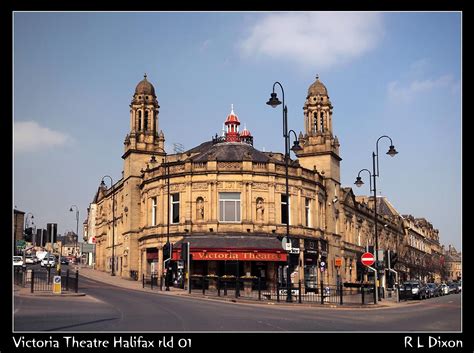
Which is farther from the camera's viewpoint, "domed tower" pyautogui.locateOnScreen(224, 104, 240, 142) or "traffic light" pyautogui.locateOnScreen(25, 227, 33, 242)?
"domed tower" pyautogui.locateOnScreen(224, 104, 240, 142)

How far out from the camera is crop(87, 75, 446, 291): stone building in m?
49.8

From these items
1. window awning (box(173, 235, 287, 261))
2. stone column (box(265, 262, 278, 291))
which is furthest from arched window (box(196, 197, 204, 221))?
stone column (box(265, 262, 278, 291))

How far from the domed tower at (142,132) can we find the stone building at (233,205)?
0.10 meters

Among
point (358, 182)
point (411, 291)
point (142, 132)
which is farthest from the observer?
point (142, 132)

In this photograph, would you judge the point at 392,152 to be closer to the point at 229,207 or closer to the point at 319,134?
the point at 229,207

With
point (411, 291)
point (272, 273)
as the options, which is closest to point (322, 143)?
point (272, 273)

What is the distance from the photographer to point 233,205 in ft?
168

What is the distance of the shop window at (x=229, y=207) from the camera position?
5100cm

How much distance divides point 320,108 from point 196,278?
81.3 ft

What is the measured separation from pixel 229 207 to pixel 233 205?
0.39 m

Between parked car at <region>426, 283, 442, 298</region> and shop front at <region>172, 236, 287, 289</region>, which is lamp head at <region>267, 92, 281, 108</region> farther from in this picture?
parked car at <region>426, 283, 442, 298</region>

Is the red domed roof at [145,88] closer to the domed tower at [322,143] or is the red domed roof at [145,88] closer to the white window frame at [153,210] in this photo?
the white window frame at [153,210]

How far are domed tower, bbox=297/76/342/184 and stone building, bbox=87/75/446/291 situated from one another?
104mm
